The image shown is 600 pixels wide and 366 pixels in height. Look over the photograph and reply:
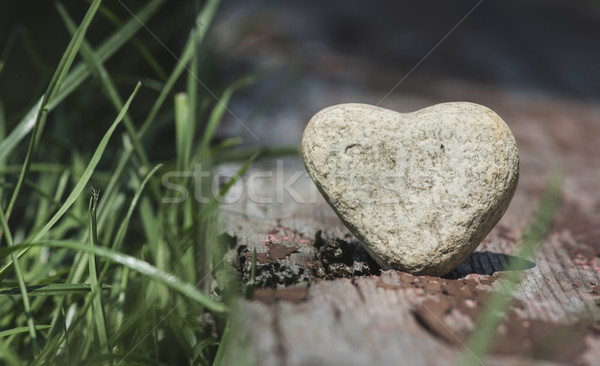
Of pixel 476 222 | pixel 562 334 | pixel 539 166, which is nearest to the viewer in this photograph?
pixel 562 334

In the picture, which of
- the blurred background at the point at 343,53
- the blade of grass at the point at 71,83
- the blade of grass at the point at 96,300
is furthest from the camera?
the blurred background at the point at 343,53

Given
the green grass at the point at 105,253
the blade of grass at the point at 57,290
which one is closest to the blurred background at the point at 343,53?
the green grass at the point at 105,253

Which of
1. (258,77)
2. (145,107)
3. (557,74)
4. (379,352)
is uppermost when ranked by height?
(557,74)

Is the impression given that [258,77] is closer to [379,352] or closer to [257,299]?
[257,299]

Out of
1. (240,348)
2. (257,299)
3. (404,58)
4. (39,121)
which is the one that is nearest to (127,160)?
(39,121)

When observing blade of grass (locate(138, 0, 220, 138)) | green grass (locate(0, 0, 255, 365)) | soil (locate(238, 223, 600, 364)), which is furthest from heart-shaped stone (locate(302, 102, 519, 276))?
blade of grass (locate(138, 0, 220, 138))

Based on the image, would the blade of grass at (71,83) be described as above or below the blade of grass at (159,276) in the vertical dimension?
above

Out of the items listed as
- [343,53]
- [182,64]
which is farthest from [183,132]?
[343,53]

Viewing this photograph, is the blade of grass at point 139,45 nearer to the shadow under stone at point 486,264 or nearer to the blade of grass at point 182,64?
the blade of grass at point 182,64
